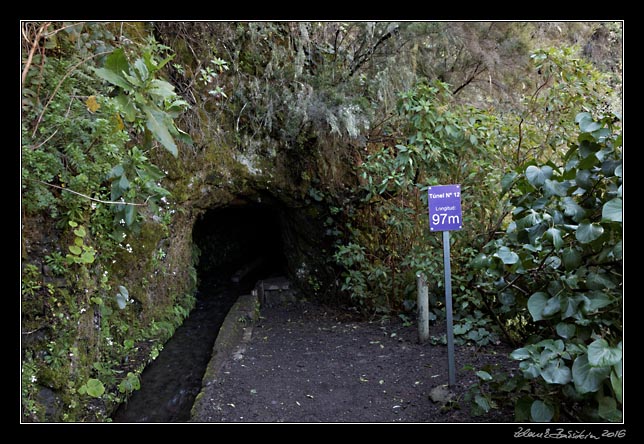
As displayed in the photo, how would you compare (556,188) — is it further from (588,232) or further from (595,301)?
(595,301)

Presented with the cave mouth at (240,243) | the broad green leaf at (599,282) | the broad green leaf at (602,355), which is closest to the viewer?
→ the broad green leaf at (602,355)

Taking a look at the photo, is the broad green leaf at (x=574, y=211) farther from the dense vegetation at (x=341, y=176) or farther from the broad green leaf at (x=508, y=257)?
the broad green leaf at (x=508, y=257)

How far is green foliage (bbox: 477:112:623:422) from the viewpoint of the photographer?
225cm

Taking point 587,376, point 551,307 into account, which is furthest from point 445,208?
point 587,376

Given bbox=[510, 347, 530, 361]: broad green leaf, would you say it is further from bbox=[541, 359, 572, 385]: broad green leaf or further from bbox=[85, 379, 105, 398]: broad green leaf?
bbox=[85, 379, 105, 398]: broad green leaf

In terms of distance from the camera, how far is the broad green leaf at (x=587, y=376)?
2.17 metres

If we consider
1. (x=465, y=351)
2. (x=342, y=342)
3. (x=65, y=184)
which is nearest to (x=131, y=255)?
(x=65, y=184)

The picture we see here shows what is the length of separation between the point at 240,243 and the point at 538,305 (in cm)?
920

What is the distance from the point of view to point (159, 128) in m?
2.29

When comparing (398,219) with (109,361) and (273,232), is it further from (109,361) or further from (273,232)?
(273,232)

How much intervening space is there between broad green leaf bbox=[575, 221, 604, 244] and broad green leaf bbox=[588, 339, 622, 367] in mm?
511

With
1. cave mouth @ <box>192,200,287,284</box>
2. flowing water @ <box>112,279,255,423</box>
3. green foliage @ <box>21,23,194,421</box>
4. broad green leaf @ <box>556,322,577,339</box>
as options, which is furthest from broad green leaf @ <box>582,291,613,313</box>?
cave mouth @ <box>192,200,287,284</box>

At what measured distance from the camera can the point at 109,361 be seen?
14.0ft

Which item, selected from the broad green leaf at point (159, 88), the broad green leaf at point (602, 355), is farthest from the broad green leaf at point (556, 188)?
the broad green leaf at point (159, 88)
